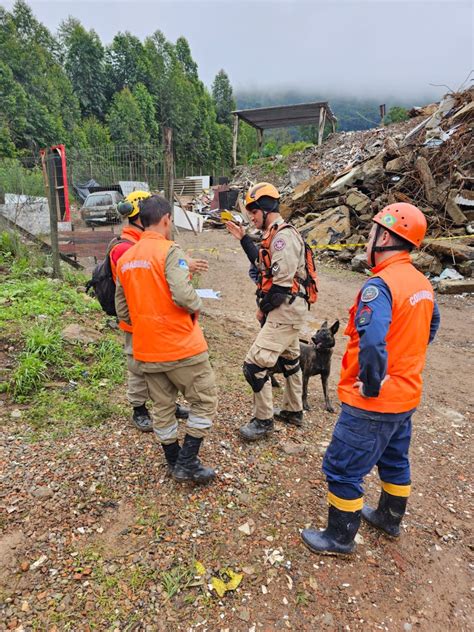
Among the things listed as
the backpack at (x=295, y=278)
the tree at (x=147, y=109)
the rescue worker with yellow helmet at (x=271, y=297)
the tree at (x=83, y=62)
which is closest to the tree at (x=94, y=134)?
the tree at (x=147, y=109)

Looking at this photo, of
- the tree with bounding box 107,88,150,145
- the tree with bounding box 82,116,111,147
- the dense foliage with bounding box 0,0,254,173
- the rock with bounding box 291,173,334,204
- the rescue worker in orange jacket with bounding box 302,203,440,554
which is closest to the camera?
the rescue worker in orange jacket with bounding box 302,203,440,554

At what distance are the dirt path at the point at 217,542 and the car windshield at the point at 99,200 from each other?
15353 mm

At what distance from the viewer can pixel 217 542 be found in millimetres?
2311

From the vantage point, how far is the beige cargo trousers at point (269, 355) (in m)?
3.07

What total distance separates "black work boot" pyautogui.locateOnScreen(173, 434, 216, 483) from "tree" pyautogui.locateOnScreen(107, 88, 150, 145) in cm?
4030

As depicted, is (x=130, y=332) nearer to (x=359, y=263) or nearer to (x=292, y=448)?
(x=292, y=448)

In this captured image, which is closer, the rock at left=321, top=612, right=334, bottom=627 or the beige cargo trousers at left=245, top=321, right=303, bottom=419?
the rock at left=321, top=612, right=334, bottom=627

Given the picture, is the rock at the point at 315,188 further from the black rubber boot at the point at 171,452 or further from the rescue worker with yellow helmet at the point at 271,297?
the black rubber boot at the point at 171,452

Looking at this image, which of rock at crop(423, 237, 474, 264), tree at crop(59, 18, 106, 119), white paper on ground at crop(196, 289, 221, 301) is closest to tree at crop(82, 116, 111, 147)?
tree at crop(59, 18, 106, 119)

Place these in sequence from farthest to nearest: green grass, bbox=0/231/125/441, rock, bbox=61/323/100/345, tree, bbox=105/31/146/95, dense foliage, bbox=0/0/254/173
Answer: tree, bbox=105/31/146/95 < dense foliage, bbox=0/0/254/173 < rock, bbox=61/323/100/345 < green grass, bbox=0/231/125/441

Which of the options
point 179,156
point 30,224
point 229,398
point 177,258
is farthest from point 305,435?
point 179,156

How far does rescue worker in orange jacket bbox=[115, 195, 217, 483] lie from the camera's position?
2334mm

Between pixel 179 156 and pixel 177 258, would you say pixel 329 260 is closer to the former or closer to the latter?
pixel 177 258

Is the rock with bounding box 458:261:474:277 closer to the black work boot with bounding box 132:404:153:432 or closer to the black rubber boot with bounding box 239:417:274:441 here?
the black rubber boot with bounding box 239:417:274:441
